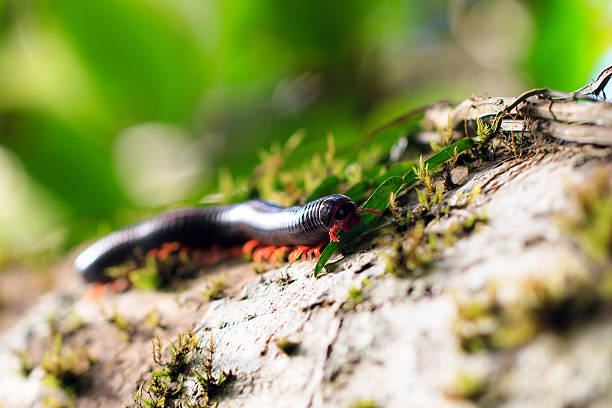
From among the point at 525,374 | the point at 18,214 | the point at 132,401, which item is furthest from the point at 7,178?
the point at 525,374

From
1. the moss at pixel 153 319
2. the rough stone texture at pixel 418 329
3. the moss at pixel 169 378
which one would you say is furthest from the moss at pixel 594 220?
the moss at pixel 153 319

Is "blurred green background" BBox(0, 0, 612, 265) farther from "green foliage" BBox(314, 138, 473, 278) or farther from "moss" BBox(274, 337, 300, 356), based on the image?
"moss" BBox(274, 337, 300, 356)

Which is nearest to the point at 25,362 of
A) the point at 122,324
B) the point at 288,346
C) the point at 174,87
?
the point at 122,324

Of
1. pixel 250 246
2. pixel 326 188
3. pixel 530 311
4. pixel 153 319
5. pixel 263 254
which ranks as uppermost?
pixel 326 188

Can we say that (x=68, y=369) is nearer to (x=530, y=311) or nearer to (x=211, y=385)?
(x=211, y=385)

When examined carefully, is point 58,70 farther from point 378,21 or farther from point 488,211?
point 488,211

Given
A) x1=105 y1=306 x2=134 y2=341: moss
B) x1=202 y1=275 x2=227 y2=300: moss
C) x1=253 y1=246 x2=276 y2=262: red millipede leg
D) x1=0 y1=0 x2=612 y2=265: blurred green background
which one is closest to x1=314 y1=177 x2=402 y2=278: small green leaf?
x1=253 y1=246 x2=276 y2=262: red millipede leg
